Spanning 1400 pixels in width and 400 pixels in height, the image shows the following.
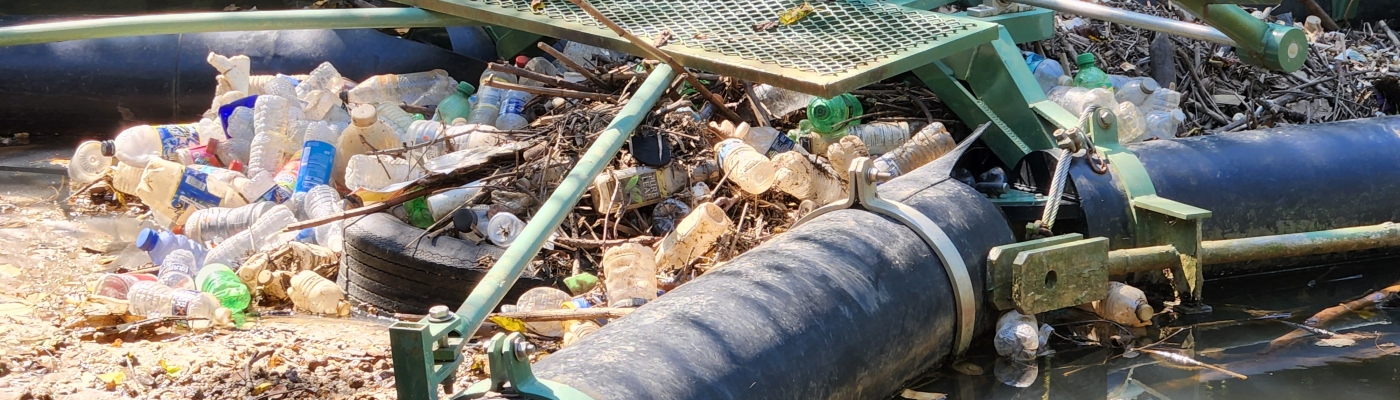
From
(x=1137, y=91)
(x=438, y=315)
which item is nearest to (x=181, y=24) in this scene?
(x=438, y=315)

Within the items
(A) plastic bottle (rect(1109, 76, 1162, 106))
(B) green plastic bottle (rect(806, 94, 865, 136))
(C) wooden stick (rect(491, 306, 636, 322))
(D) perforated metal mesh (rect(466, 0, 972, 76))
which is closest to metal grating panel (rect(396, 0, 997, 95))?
(D) perforated metal mesh (rect(466, 0, 972, 76))

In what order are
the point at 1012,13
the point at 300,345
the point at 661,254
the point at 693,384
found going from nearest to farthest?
the point at 693,384 → the point at 300,345 → the point at 661,254 → the point at 1012,13

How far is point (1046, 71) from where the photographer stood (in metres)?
4.88

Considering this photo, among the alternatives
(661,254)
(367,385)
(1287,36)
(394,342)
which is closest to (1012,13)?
(1287,36)

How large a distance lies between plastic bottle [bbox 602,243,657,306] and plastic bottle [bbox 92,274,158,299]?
140 cm

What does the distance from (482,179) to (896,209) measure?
144 cm

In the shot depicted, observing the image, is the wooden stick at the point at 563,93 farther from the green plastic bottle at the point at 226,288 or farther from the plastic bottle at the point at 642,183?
the green plastic bottle at the point at 226,288

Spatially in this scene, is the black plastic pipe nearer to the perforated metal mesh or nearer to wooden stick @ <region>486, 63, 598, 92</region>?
the perforated metal mesh

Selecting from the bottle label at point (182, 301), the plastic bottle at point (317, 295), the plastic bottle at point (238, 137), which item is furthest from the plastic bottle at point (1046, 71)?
the bottle label at point (182, 301)

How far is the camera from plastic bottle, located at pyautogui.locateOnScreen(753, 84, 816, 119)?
4453mm

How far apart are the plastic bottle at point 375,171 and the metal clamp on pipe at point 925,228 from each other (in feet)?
5.29

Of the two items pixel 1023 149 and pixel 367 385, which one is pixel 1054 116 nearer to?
pixel 1023 149

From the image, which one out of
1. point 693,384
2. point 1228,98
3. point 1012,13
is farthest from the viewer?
point 1228,98

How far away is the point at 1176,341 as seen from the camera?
3.40 meters
